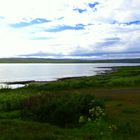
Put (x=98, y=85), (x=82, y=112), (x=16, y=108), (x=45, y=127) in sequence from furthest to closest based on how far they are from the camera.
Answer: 1. (x=98, y=85)
2. (x=16, y=108)
3. (x=82, y=112)
4. (x=45, y=127)

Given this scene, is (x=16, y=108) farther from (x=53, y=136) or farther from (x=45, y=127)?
(x=53, y=136)

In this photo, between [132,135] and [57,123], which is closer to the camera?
[132,135]

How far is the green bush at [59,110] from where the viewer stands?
19.0m

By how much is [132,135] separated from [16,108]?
11927 millimetres

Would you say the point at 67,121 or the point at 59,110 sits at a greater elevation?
the point at 59,110

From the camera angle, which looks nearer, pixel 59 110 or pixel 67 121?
pixel 67 121

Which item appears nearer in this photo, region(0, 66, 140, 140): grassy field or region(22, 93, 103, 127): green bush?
region(0, 66, 140, 140): grassy field

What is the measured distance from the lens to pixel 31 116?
2012 cm

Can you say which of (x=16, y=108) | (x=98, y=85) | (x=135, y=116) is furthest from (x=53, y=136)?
(x=98, y=85)

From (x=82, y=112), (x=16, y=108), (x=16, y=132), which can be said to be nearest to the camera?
(x=16, y=132)

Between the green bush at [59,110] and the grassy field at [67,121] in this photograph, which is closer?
the grassy field at [67,121]

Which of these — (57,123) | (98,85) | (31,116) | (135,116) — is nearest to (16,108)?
(31,116)

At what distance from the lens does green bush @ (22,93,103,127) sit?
19047 mm

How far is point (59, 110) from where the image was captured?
19.1 metres
